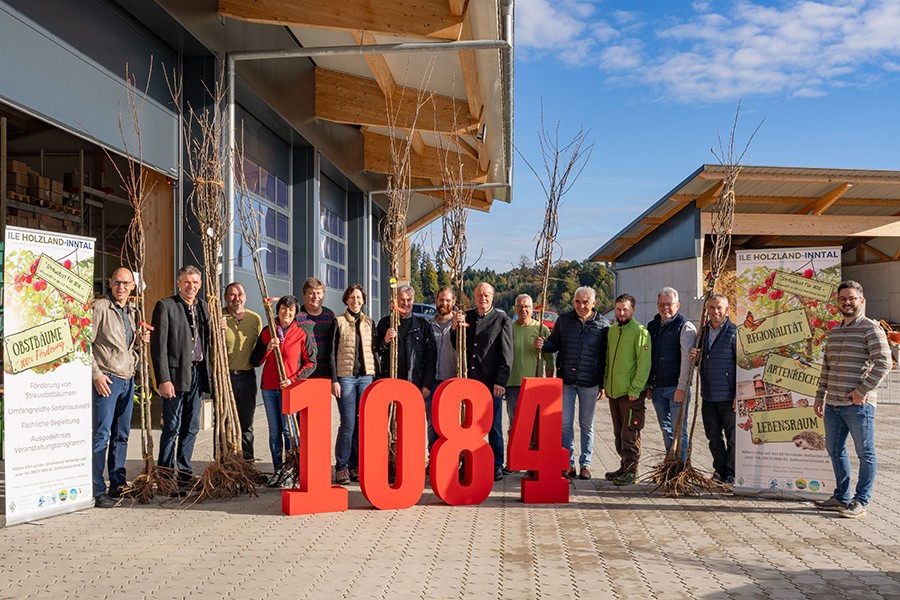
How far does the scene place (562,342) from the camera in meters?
7.49

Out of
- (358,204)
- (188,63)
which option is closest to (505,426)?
(188,63)

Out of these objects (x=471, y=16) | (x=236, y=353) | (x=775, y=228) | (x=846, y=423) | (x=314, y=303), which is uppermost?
(x=471, y=16)

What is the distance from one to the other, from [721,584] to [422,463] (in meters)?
2.61

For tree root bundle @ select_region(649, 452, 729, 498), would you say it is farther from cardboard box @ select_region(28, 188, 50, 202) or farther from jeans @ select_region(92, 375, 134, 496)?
cardboard box @ select_region(28, 188, 50, 202)

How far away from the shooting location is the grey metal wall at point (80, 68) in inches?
272

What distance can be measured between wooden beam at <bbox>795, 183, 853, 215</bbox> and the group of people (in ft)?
57.7

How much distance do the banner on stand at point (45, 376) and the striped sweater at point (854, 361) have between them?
5939 millimetres

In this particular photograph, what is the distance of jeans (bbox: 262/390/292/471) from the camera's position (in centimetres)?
726

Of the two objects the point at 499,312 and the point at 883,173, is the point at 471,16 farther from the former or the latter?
the point at 883,173

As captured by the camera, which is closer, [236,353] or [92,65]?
[236,353]

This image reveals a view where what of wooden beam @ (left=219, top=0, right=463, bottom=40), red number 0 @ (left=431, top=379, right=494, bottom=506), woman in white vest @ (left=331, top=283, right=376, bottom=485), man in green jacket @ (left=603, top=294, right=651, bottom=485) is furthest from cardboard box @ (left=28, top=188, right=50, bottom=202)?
man in green jacket @ (left=603, top=294, right=651, bottom=485)

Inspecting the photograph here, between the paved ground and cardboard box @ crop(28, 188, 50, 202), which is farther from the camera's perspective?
cardboard box @ crop(28, 188, 50, 202)

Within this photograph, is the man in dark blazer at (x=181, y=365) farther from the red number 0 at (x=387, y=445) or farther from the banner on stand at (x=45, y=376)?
the red number 0 at (x=387, y=445)

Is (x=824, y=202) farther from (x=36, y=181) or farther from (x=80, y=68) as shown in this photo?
(x=80, y=68)
